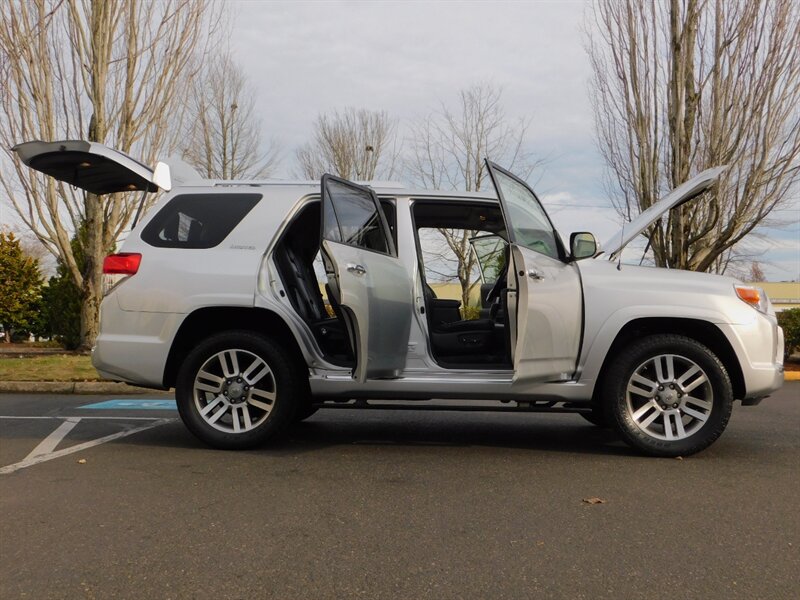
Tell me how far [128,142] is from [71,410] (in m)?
7.89

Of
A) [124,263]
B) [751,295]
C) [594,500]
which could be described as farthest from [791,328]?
[124,263]

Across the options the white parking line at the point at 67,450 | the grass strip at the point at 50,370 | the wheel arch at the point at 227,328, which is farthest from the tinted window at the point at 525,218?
the grass strip at the point at 50,370

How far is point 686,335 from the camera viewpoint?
5121mm

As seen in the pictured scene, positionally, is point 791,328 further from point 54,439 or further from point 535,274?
point 54,439

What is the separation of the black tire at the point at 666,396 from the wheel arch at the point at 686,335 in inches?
5.0

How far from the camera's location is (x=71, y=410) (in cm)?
756

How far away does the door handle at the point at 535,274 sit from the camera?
15.8ft

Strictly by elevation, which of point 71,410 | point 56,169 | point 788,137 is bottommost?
point 71,410

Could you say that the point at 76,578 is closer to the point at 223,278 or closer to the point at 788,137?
the point at 223,278

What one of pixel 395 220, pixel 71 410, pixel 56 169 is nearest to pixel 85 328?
pixel 71 410

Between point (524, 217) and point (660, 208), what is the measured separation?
96 centimetres

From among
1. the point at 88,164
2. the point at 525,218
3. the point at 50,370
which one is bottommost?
the point at 50,370

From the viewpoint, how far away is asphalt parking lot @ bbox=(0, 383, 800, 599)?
282cm

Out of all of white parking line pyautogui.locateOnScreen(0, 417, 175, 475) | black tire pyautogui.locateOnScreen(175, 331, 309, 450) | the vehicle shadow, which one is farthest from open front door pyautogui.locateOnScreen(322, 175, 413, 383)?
white parking line pyautogui.locateOnScreen(0, 417, 175, 475)
